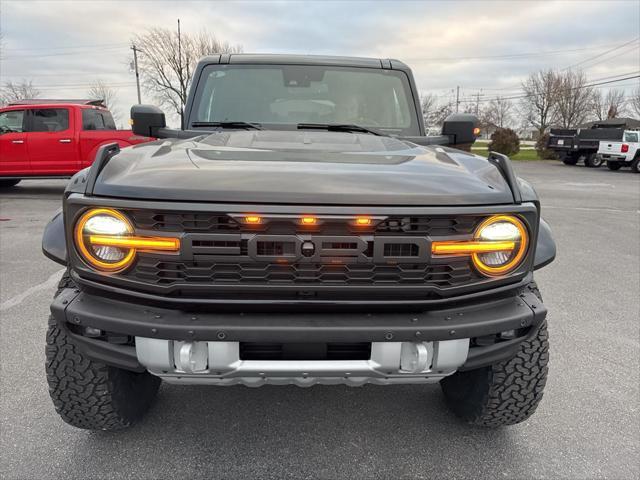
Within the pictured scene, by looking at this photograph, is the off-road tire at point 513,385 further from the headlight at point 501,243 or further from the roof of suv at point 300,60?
the roof of suv at point 300,60

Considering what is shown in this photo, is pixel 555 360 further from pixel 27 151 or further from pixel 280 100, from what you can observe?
pixel 27 151

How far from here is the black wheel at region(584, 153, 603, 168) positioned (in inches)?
856

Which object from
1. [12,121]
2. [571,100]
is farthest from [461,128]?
[571,100]

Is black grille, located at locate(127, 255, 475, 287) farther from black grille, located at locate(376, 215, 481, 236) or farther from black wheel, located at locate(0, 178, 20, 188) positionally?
black wheel, located at locate(0, 178, 20, 188)

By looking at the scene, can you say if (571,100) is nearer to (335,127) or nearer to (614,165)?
(614,165)

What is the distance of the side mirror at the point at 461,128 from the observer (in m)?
3.11

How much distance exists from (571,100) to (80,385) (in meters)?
46.7

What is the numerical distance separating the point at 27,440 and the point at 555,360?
302cm

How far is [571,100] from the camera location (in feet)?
133

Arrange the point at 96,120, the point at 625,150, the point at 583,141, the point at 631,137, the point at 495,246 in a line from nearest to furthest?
the point at 495,246
the point at 96,120
the point at 625,150
the point at 631,137
the point at 583,141

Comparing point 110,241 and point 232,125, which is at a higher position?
point 232,125

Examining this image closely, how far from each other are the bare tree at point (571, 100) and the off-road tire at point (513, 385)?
44799mm

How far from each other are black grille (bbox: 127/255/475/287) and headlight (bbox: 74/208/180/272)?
0.17 ft

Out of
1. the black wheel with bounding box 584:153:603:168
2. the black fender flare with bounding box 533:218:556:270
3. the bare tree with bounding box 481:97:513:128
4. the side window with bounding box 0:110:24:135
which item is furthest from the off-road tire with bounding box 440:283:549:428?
the bare tree with bounding box 481:97:513:128
